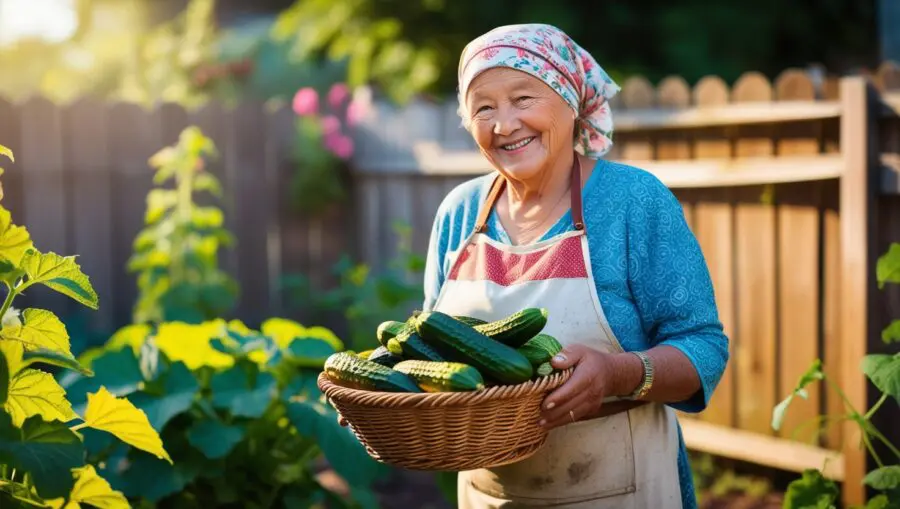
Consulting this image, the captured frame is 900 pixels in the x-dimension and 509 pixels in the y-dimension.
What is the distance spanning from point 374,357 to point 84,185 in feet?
18.2

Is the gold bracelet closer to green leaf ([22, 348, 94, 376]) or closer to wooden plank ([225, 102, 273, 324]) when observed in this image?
green leaf ([22, 348, 94, 376])

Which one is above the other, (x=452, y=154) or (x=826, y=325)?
(x=452, y=154)

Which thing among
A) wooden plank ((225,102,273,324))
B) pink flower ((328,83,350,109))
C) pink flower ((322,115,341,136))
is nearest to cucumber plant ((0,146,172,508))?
wooden plank ((225,102,273,324))

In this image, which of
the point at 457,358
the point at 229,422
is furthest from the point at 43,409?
the point at 229,422

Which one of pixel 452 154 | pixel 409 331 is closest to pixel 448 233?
pixel 409 331

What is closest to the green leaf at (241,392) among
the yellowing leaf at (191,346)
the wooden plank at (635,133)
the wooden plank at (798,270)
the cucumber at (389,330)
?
the yellowing leaf at (191,346)

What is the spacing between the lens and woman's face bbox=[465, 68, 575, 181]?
103 inches

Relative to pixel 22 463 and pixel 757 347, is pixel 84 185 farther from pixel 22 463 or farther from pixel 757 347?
pixel 22 463

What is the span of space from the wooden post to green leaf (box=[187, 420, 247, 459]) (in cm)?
253

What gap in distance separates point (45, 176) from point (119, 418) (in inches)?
225

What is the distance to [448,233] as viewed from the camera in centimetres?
297

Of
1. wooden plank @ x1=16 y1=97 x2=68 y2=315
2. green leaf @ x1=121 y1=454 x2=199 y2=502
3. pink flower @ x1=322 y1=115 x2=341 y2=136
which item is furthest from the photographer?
pink flower @ x1=322 y1=115 x2=341 y2=136

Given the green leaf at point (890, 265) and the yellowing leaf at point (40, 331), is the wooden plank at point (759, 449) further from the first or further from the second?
the yellowing leaf at point (40, 331)

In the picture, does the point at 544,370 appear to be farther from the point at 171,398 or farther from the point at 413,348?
the point at 171,398
